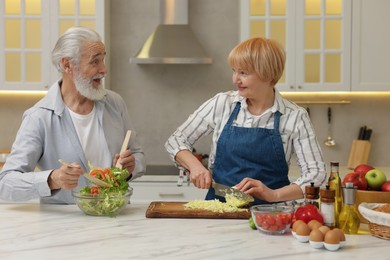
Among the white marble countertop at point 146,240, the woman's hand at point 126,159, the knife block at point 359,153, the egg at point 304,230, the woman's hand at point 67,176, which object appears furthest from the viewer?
the knife block at point 359,153

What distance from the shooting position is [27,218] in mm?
2799

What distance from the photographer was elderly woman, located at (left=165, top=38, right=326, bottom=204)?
2992 millimetres

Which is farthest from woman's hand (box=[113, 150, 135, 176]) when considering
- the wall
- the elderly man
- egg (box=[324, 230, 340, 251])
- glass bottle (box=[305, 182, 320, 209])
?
the wall

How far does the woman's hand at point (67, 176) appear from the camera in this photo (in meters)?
2.77

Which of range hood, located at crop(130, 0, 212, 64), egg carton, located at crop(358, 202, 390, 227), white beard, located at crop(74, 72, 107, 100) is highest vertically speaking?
range hood, located at crop(130, 0, 212, 64)

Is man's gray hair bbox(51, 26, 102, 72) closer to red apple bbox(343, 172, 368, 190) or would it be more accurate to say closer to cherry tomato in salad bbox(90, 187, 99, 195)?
cherry tomato in salad bbox(90, 187, 99, 195)

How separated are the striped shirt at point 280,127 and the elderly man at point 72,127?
0.31 m

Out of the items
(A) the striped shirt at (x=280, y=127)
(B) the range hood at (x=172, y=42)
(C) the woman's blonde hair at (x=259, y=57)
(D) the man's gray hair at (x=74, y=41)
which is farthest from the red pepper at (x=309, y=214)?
(B) the range hood at (x=172, y=42)

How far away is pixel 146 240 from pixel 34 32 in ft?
9.78

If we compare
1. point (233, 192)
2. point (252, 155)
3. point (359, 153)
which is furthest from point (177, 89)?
point (233, 192)

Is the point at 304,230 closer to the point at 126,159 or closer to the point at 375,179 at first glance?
the point at 375,179

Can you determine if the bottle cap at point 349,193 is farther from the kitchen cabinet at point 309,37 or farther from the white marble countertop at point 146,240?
the kitchen cabinet at point 309,37

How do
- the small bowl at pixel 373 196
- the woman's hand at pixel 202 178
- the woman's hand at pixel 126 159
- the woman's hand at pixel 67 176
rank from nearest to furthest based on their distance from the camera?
the small bowl at pixel 373 196 < the woman's hand at pixel 67 176 < the woman's hand at pixel 202 178 < the woman's hand at pixel 126 159

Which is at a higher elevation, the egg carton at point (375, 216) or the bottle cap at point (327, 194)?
the bottle cap at point (327, 194)
